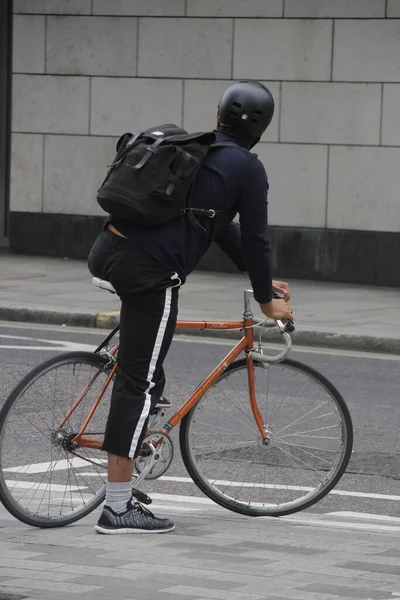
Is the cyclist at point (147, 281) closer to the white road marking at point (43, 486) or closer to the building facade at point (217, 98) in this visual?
the white road marking at point (43, 486)

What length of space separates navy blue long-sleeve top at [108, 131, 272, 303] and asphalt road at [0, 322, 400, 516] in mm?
1447

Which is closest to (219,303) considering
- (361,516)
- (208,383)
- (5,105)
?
(5,105)

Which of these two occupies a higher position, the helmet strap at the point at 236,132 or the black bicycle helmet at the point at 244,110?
the black bicycle helmet at the point at 244,110

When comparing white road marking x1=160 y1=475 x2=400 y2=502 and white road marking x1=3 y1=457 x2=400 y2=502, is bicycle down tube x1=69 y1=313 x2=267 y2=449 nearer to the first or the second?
white road marking x1=3 y1=457 x2=400 y2=502

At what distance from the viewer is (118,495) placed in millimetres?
5383

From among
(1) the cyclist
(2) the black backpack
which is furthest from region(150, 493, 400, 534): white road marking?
(2) the black backpack

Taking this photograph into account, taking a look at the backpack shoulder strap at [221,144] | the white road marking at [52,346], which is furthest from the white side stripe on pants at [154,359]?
the white road marking at [52,346]

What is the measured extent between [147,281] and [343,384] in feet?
15.8

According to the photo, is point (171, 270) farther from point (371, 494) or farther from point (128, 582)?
point (371, 494)

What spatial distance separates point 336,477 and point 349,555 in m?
1.11

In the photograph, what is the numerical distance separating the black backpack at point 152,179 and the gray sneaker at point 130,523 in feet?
3.43

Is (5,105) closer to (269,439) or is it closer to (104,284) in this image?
(269,439)

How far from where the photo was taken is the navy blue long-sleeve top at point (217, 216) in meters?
5.27

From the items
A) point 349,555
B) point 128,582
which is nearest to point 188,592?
point 128,582
